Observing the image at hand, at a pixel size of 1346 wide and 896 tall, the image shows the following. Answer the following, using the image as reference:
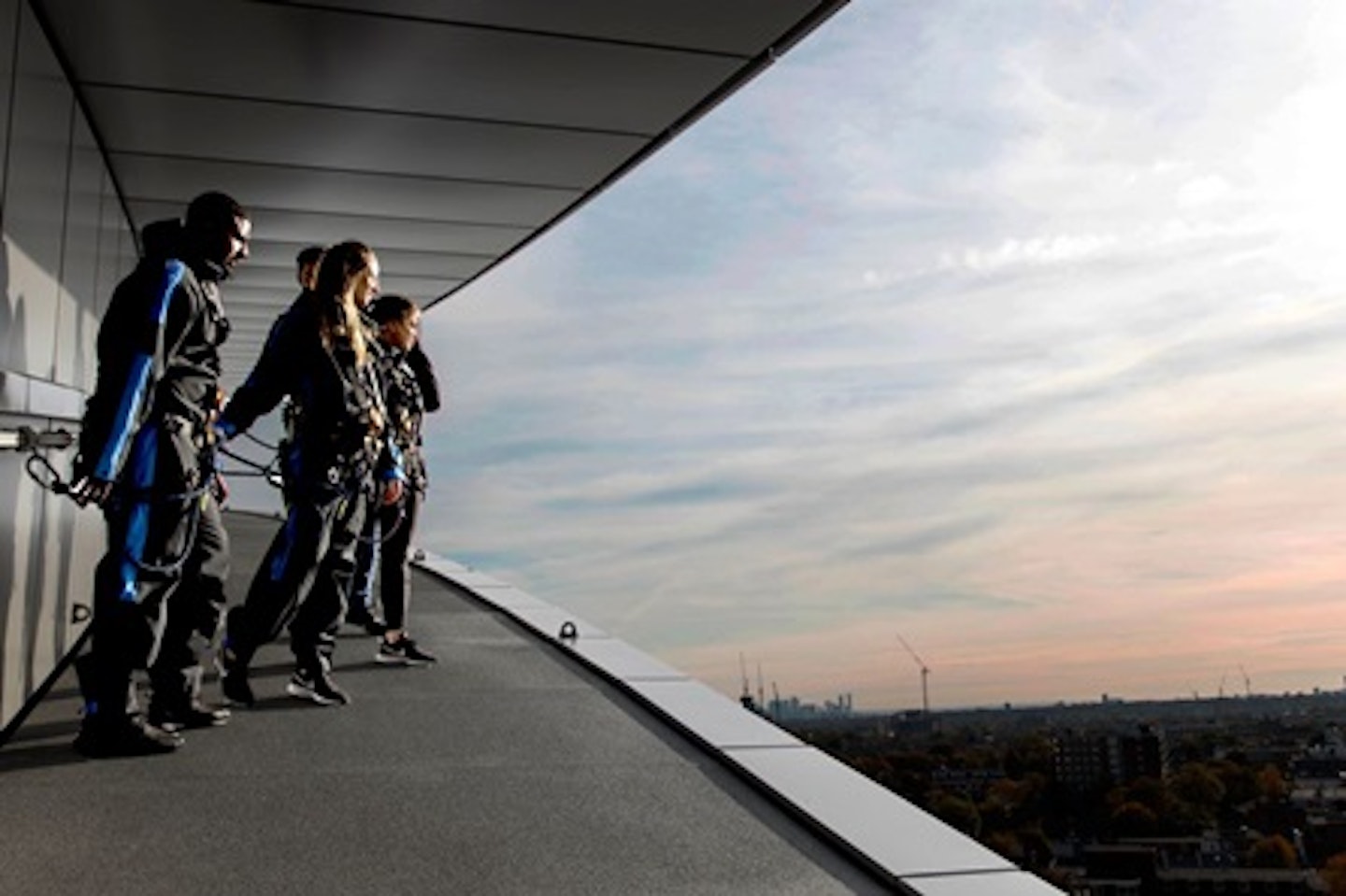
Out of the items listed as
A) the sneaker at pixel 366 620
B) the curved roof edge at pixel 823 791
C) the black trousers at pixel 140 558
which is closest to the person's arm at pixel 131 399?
the black trousers at pixel 140 558

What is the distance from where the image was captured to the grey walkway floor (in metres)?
2.91

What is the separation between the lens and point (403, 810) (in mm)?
3387

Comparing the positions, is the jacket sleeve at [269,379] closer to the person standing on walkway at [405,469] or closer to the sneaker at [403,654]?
the person standing on walkway at [405,469]

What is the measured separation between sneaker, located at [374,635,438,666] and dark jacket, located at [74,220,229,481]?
1945 millimetres

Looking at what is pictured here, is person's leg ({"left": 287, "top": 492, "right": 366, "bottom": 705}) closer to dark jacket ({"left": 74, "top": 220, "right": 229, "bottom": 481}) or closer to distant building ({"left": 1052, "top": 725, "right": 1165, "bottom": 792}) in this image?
dark jacket ({"left": 74, "top": 220, "right": 229, "bottom": 481})

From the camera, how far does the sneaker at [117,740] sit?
3.77 metres

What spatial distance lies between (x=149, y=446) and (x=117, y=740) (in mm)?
1006

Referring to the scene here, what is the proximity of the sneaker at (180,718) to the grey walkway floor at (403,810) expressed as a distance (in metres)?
0.08

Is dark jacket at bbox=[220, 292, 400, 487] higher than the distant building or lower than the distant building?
higher

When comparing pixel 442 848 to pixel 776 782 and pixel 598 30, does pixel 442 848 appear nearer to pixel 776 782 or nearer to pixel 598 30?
pixel 776 782

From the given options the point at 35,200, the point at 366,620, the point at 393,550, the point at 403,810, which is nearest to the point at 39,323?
the point at 35,200

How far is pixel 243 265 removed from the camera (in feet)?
28.8

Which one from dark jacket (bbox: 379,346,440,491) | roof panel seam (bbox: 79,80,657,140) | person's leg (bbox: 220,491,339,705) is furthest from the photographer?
dark jacket (bbox: 379,346,440,491)

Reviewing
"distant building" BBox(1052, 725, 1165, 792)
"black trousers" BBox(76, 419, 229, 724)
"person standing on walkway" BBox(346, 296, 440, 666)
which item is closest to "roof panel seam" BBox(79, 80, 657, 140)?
"person standing on walkway" BBox(346, 296, 440, 666)
